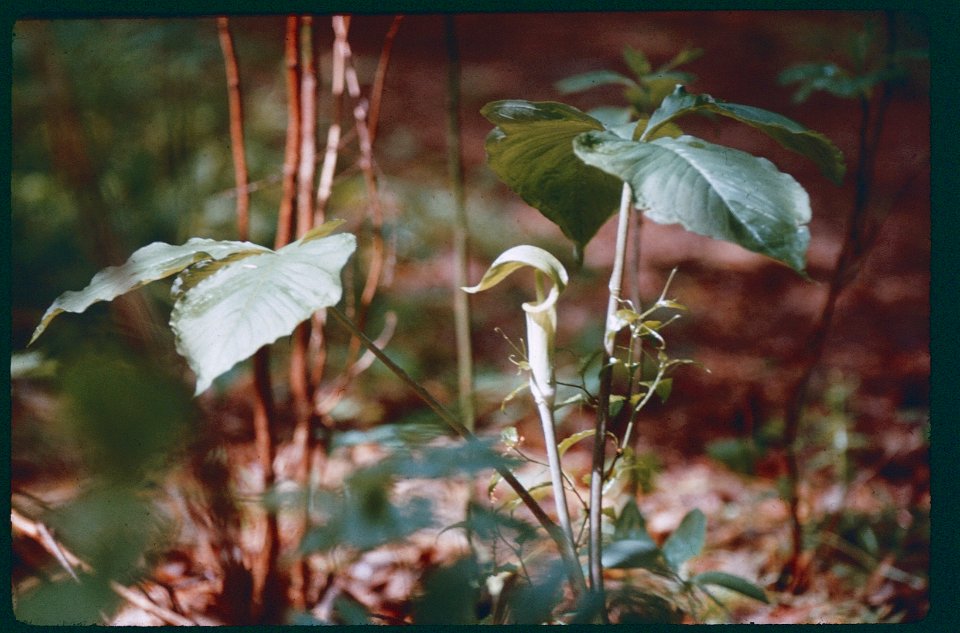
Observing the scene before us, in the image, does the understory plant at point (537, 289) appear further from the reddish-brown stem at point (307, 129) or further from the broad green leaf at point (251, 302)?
the reddish-brown stem at point (307, 129)

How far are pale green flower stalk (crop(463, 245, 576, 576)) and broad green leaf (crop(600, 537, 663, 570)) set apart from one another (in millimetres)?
77

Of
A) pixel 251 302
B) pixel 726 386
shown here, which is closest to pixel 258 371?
pixel 251 302

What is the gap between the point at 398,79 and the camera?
12.2 feet

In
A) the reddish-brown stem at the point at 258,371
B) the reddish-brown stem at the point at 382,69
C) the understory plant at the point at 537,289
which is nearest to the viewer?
the understory plant at the point at 537,289

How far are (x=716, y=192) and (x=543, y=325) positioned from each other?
0.54 ft

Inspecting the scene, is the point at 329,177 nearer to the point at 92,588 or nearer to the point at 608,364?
the point at 608,364

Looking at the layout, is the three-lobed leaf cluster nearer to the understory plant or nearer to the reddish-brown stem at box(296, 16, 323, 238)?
the understory plant

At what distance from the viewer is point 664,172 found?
0.50m

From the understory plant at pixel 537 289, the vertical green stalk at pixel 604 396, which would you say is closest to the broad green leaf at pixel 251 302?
the understory plant at pixel 537 289

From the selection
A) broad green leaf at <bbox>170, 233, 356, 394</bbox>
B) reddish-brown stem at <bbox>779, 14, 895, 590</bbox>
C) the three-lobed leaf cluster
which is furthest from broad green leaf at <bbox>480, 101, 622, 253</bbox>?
reddish-brown stem at <bbox>779, 14, 895, 590</bbox>

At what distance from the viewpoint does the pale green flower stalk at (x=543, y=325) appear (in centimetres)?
54

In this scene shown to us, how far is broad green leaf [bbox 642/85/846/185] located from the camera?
56 cm

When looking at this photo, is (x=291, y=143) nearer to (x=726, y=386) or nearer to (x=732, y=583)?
(x=732, y=583)

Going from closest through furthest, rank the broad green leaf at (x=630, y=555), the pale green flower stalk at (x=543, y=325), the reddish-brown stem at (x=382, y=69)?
the pale green flower stalk at (x=543, y=325), the broad green leaf at (x=630, y=555), the reddish-brown stem at (x=382, y=69)
